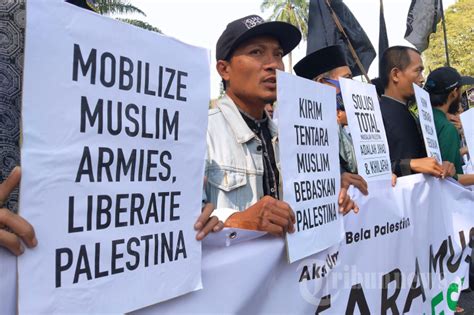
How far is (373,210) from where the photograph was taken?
2311mm

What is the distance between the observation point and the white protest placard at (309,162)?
1633mm

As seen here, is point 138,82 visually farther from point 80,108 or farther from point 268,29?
point 268,29

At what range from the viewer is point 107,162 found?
1111 mm

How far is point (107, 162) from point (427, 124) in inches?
89.4

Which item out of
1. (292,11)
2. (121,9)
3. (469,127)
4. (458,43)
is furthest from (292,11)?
(469,127)

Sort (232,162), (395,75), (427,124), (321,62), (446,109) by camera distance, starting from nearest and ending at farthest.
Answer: (232,162)
(427,124)
(321,62)
(395,75)
(446,109)

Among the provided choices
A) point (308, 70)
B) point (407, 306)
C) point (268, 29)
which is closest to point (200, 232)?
point (268, 29)

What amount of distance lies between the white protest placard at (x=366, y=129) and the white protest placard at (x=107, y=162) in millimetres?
1061

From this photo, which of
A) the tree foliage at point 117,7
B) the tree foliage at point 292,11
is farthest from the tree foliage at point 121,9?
the tree foliage at point 292,11

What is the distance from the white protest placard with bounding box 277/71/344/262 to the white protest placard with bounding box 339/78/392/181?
0.25 meters

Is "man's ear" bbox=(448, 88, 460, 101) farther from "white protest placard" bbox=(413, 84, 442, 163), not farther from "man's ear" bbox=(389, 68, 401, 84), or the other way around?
"white protest placard" bbox=(413, 84, 442, 163)

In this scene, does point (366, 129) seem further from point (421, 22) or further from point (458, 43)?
point (458, 43)

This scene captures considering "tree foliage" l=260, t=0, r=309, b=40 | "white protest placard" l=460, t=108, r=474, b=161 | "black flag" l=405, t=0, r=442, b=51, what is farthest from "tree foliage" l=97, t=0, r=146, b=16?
"tree foliage" l=260, t=0, r=309, b=40

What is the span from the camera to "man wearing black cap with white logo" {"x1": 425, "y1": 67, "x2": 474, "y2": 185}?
3086 mm
